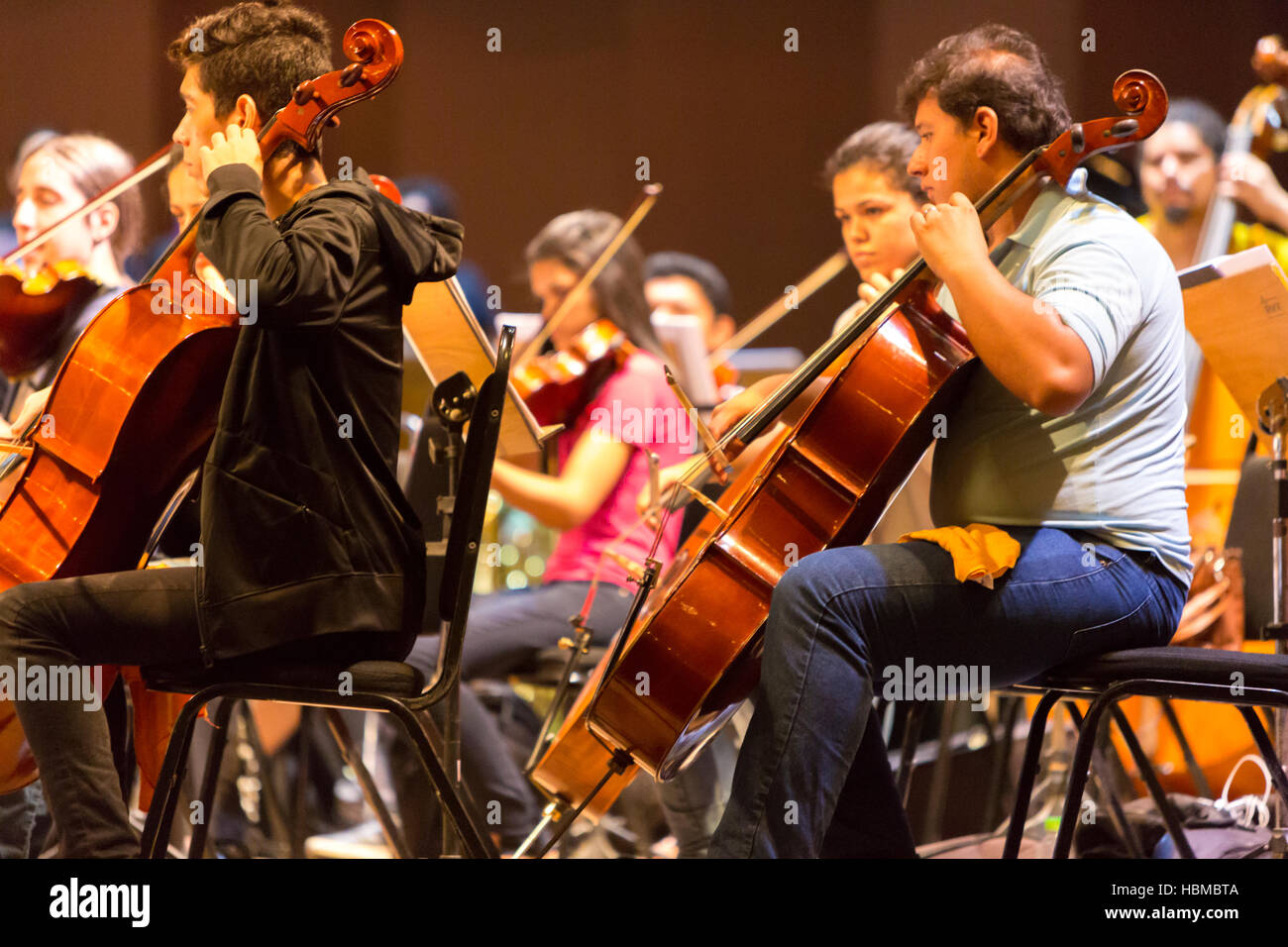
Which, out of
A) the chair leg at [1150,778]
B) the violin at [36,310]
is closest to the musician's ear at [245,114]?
the violin at [36,310]

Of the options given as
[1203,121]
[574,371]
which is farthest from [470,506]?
[1203,121]

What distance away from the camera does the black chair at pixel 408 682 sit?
1494 mm

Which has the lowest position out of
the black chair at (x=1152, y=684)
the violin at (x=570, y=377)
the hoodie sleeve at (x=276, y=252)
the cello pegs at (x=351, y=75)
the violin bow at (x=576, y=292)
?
the black chair at (x=1152, y=684)

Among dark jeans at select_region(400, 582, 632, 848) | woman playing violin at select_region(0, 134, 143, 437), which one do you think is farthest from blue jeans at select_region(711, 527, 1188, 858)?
woman playing violin at select_region(0, 134, 143, 437)

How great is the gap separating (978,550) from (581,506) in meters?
1.26

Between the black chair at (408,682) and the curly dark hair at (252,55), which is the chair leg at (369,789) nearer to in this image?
the black chair at (408,682)

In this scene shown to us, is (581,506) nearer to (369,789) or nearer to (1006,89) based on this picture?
(369,789)

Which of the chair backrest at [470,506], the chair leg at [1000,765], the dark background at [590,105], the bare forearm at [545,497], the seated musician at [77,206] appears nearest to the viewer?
the chair backrest at [470,506]

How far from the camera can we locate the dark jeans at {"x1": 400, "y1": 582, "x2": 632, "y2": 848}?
96.3 inches

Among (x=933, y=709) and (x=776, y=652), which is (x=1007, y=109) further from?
(x=933, y=709)
